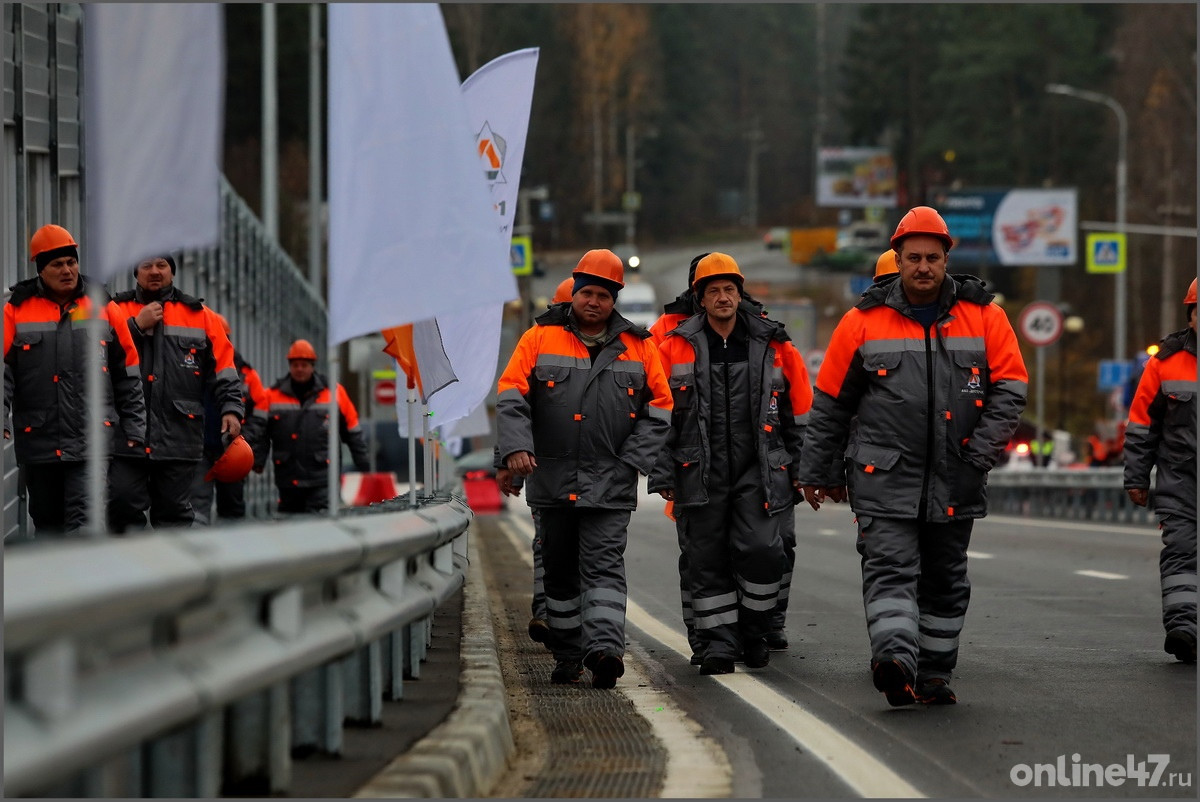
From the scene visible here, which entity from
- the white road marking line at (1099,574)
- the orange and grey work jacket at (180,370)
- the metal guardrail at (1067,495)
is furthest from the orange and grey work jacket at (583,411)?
the metal guardrail at (1067,495)

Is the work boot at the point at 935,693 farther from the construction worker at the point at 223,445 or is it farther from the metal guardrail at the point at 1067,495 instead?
the metal guardrail at the point at 1067,495

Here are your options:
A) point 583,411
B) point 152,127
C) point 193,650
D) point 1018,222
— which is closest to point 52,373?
point 583,411

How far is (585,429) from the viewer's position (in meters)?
9.39

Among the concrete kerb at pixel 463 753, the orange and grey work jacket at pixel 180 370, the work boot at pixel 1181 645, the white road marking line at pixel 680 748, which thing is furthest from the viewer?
the orange and grey work jacket at pixel 180 370

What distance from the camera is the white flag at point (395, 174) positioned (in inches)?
258

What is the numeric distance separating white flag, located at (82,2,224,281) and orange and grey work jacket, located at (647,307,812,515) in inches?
204

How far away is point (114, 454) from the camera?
10.9 metres

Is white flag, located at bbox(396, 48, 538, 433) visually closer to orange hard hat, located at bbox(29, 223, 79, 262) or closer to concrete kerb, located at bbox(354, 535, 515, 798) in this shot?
orange hard hat, located at bbox(29, 223, 79, 262)

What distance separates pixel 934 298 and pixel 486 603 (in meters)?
4.60

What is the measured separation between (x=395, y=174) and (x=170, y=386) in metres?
5.34

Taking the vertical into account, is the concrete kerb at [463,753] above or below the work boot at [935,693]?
above

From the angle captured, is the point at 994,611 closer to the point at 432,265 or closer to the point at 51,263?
the point at 51,263

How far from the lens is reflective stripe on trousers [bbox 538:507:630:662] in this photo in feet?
30.0

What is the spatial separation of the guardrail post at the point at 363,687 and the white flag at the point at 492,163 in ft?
15.0
